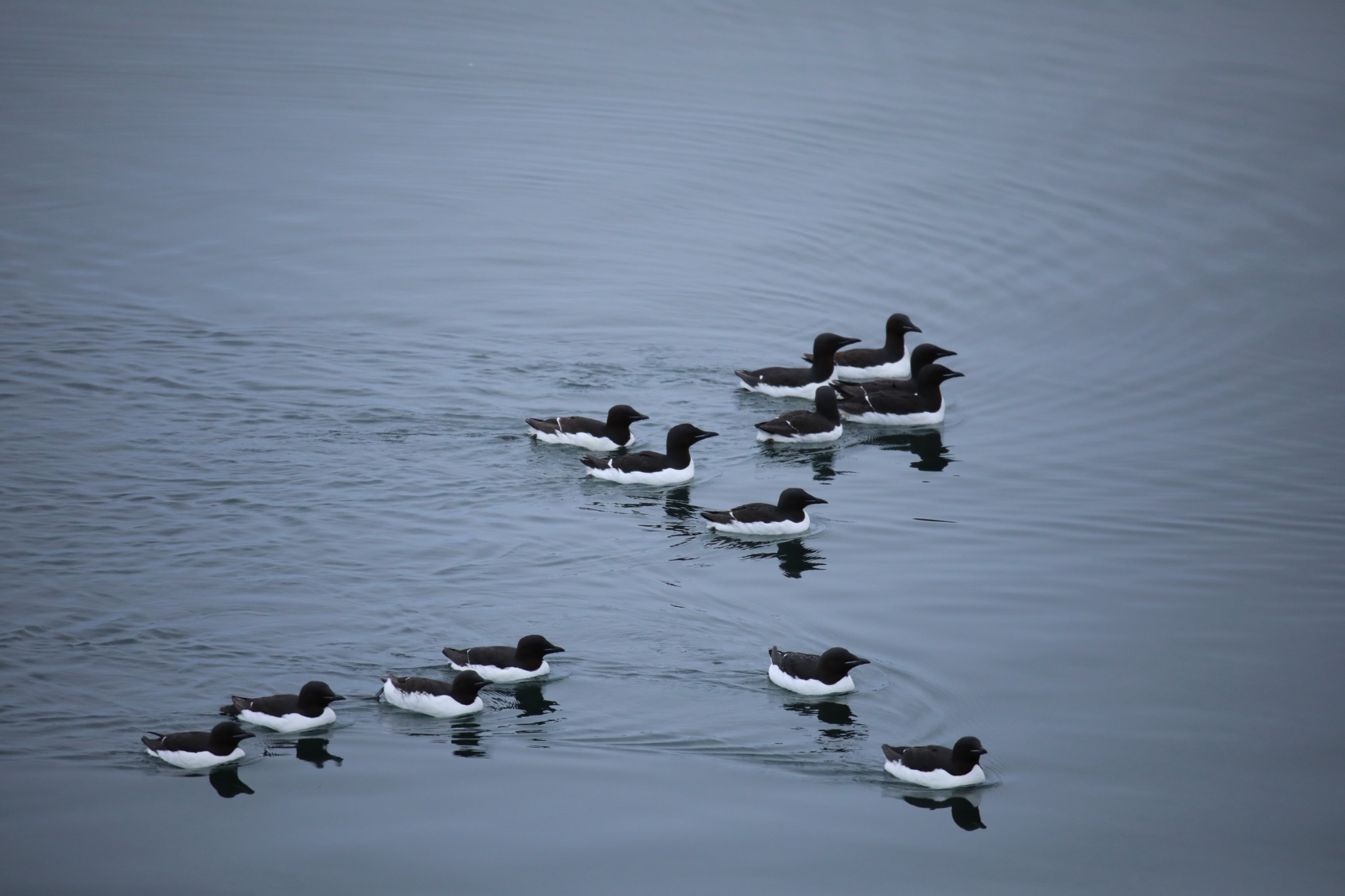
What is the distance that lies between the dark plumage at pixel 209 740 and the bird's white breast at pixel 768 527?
7.32 m

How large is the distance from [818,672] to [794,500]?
4.55m

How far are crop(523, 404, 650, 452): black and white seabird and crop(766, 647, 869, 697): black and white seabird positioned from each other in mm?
6756

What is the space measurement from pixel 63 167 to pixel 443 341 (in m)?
14.0

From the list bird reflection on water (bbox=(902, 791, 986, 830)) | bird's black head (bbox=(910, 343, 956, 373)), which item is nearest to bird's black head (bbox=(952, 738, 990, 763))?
bird reflection on water (bbox=(902, 791, 986, 830))

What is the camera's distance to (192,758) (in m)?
13.1

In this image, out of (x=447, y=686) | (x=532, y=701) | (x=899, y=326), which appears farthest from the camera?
(x=899, y=326)

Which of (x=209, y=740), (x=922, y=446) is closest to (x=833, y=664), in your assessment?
(x=209, y=740)

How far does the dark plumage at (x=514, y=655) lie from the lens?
14.7 meters

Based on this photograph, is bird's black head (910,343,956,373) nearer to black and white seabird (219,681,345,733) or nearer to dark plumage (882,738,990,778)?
dark plumage (882,738,990,778)

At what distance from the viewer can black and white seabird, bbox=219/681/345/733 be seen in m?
13.6

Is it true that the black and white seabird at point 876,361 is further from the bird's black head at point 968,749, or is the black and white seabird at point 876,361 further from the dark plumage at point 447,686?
the bird's black head at point 968,749

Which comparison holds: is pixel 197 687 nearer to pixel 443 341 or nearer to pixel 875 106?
pixel 443 341

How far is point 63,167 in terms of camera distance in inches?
1335

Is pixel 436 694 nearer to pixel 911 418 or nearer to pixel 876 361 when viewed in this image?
pixel 911 418
